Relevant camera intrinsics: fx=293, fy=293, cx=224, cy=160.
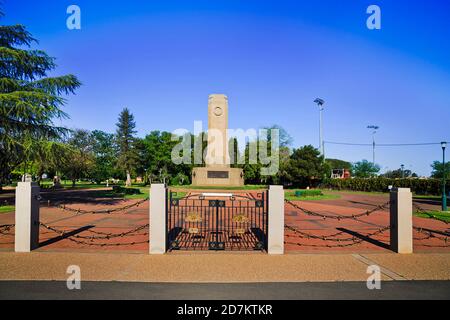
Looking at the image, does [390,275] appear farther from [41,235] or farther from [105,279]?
[41,235]

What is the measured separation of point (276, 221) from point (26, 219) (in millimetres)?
6731

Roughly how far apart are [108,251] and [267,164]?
2132 inches

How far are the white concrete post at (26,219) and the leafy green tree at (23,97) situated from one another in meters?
9.65

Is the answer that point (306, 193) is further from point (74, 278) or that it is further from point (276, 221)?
point (74, 278)

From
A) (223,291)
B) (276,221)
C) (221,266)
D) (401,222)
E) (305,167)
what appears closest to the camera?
(223,291)

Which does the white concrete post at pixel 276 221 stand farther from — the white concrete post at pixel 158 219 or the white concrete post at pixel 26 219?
the white concrete post at pixel 26 219

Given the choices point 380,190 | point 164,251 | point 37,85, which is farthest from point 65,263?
point 380,190

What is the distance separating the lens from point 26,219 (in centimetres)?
788

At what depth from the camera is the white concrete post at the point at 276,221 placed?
775 centimetres

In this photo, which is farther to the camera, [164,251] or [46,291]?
[164,251]

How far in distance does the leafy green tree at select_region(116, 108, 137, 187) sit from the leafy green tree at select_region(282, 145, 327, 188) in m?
33.9

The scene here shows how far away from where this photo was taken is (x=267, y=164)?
6056cm

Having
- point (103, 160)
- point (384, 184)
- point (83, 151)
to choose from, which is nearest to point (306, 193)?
point (384, 184)

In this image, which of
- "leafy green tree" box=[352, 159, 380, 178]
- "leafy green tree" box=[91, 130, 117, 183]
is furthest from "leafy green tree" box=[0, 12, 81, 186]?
"leafy green tree" box=[352, 159, 380, 178]
